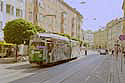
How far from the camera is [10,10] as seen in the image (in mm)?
41188

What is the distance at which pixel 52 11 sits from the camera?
223 feet

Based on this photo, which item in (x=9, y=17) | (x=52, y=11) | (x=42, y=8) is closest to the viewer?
(x=9, y=17)

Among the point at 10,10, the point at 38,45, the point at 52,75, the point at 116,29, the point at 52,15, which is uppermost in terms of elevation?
the point at 116,29

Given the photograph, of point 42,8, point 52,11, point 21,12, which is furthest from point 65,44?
point 52,11

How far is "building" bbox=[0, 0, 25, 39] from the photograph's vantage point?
127ft

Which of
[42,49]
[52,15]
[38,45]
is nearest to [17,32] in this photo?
[38,45]

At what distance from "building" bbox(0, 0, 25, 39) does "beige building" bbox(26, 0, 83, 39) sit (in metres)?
4.14

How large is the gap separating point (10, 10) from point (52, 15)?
23.9 ft

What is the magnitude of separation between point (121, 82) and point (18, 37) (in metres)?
17.8

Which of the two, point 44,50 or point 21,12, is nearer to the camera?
point 44,50

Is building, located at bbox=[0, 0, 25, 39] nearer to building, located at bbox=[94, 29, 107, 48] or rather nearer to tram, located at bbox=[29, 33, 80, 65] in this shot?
tram, located at bbox=[29, 33, 80, 65]

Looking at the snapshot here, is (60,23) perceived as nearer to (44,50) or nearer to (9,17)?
(9,17)

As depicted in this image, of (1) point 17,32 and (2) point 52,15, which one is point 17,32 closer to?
(1) point 17,32

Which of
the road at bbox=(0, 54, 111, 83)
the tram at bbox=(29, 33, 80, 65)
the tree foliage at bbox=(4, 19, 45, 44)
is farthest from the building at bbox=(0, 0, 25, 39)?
the road at bbox=(0, 54, 111, 83)
